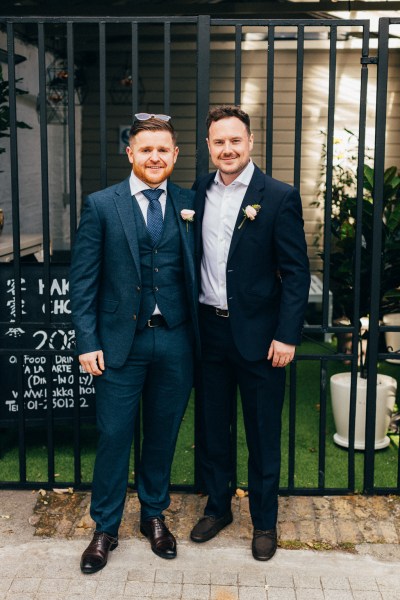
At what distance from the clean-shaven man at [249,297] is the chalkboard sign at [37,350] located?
934 millimetres

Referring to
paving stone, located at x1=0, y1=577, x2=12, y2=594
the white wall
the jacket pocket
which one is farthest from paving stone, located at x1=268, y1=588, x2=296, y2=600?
the white wall

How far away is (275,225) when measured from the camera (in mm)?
3252

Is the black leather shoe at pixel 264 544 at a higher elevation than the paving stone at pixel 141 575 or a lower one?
higher

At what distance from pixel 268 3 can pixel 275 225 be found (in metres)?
4.45

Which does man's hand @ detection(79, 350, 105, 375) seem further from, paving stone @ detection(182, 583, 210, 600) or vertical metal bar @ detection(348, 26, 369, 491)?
vertical metal bar @ detection(348, 26, 369, 491)

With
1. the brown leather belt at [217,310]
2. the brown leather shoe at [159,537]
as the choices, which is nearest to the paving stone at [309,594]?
the brown leather shoe at [159,537]

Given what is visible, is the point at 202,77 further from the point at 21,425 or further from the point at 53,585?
the point at 53,585

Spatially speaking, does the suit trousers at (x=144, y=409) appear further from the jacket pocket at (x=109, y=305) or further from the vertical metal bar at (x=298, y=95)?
the vertical metal bar at (x=298, y=95)

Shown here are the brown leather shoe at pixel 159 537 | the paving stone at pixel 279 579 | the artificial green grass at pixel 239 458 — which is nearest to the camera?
the paving stone at pixel 279 579

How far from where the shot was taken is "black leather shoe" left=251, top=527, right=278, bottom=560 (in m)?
3.38

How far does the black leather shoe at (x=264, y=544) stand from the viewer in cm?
338

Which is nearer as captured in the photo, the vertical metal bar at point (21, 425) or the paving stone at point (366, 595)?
the paving stone at point (366, 595)

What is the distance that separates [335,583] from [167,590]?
28.3 inches

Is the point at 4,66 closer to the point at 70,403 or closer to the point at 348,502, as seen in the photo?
the point at 70,403
